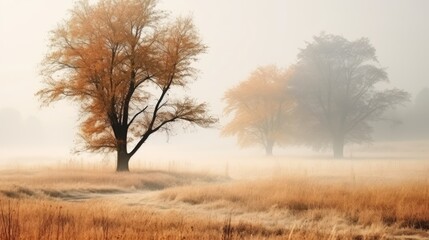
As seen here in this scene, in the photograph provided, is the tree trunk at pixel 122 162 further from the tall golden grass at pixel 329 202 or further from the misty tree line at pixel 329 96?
the misty tree line at pixel 329 96

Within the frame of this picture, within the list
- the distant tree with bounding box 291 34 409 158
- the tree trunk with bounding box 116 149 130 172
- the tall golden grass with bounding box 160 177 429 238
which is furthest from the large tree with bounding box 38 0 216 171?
the distant tree with bounding box 291 34 409 158

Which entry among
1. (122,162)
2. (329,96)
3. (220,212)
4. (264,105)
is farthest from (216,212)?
(264,105)

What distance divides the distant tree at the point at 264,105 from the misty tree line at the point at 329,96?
0.38 ft

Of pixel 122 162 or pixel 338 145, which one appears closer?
pixel 122 162

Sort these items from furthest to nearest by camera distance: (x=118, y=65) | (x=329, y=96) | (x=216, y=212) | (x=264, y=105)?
(x=264, y=105)
(x=329, y=96)
(x=118, y=65)
(x=216, y=212)

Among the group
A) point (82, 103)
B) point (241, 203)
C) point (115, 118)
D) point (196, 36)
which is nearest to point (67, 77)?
point (82, 103)

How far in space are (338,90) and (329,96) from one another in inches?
59.2

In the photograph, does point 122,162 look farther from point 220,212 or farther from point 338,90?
point 338,90

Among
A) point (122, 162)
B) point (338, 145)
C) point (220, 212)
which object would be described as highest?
point (338, 145)

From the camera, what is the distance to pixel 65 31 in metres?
28.0

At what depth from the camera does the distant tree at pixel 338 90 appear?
45.8 metres

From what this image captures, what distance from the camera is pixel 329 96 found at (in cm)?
4638

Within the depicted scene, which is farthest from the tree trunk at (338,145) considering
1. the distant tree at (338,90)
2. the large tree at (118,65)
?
the large tree at (118,65)

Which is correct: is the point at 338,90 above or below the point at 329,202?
above
